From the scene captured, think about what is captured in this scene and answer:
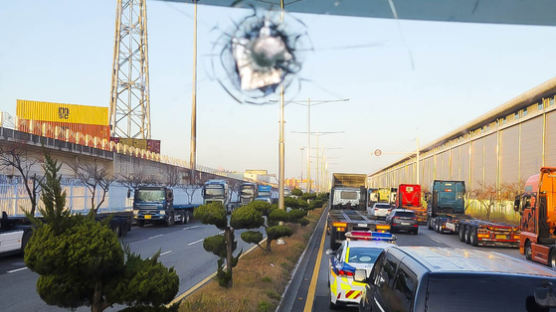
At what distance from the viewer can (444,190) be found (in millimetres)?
41406

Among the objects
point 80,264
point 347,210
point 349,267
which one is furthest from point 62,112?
point 80,264

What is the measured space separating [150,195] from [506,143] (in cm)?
3484

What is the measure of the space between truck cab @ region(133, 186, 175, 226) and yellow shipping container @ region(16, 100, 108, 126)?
26.4 m

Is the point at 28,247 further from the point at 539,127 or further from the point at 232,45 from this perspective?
the point at 539,127

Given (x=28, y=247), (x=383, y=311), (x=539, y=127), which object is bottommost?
(x=383, y=311)

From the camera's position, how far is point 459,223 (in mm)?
33406

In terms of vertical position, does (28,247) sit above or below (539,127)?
below

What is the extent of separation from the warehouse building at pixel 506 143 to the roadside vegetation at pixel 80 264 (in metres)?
43.0

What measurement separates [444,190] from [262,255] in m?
26.4

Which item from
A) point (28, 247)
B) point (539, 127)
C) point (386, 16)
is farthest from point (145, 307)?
point (539, 127)

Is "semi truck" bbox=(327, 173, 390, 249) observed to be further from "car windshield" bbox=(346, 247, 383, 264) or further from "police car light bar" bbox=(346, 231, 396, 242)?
"car windshield" bbox=(346, 247, 383, 264)

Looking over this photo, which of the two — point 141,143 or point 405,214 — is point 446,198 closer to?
point 405,214

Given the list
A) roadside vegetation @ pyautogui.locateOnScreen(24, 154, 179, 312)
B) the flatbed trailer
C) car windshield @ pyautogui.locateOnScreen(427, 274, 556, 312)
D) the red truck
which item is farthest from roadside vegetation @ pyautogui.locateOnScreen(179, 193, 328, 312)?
the red truck

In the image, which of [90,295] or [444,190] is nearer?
[90,295]
